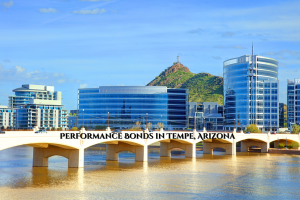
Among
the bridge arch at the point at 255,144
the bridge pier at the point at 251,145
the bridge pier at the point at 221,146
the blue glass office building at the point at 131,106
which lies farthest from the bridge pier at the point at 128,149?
the blue glass office building at the point at 131,106

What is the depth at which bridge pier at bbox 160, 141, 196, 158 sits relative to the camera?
9581 centimetres

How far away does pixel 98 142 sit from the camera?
6712 cm

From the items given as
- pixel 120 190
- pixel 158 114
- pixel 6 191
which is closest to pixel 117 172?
pixel 120 190

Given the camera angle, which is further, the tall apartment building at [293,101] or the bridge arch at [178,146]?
the tall apartment building at [293,101]

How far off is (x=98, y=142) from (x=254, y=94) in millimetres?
117617

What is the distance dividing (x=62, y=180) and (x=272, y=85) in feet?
449

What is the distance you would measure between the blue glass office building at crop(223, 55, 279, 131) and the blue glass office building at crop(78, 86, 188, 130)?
28053mm

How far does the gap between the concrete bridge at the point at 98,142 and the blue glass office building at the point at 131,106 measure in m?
65.7

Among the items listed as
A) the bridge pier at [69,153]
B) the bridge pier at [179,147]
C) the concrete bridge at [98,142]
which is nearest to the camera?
the concrete bridge at [98,142]

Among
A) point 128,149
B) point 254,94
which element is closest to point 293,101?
point 254,94

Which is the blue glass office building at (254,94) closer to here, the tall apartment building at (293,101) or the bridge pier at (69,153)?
the tall apartment building at (293,101)

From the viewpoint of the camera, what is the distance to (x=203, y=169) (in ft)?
232

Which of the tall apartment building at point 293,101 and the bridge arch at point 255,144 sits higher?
the tall apartment building at point 293,101

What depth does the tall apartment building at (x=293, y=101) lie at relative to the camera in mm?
183125
